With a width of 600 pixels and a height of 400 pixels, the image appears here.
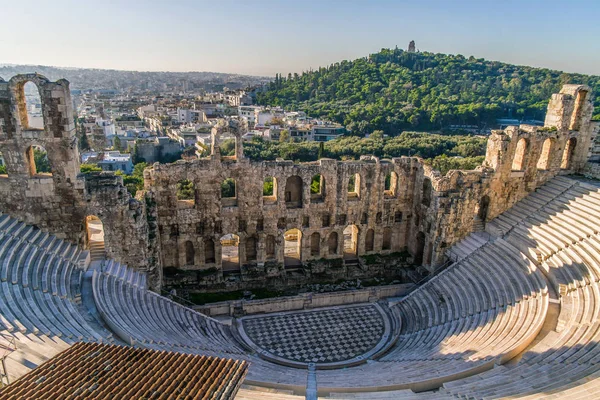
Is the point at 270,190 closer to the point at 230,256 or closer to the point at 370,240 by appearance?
the point at 230,256

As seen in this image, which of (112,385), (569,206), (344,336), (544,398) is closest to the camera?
(112,385)

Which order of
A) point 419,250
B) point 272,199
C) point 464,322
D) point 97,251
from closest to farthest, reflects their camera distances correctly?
point 464,322 < point 97,251 < point 272,199 < point 419,250

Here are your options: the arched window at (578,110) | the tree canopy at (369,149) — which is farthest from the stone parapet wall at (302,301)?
the tree canopy at (369,149)

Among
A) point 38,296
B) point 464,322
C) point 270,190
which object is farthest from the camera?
point 270,190

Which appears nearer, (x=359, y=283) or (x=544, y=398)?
(x=544, y=398)

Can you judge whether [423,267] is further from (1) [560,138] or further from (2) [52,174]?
(2) [52,174]

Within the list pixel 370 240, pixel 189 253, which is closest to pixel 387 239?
pixel 370 240

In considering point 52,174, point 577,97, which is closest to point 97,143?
point 52,174

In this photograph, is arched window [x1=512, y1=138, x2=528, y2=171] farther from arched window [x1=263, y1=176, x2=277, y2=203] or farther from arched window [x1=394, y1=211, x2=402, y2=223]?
arched window [x1=263, y1=176, x2=277, y2=203]
